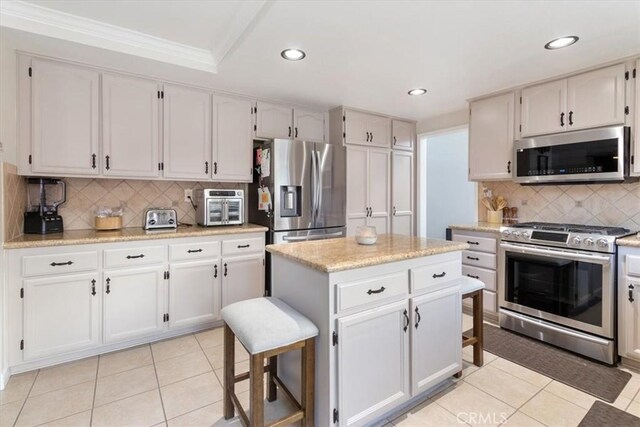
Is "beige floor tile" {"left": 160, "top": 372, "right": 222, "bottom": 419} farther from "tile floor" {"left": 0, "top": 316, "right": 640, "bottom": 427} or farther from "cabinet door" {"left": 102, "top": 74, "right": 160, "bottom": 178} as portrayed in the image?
"cabinet door" {"left": 102, "top": 74, "right": 160, "bottom": 178}

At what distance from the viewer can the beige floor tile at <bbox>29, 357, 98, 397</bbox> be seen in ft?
6.66

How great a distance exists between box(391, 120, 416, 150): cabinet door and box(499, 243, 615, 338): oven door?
195 centimetres

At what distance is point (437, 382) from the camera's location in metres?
1.91

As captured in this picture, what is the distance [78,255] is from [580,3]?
142 inches

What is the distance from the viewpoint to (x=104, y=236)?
244 centimetres

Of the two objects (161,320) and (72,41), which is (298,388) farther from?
(72,41)

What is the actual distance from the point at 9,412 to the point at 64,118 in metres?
2.03

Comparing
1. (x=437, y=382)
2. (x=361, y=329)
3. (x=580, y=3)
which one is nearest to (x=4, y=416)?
(x=361, y=329)

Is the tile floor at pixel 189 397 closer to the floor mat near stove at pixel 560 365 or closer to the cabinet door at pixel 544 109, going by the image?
the floor mat near stove at pixel 560 365

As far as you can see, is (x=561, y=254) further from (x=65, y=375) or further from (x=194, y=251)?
(x=65, y=375)

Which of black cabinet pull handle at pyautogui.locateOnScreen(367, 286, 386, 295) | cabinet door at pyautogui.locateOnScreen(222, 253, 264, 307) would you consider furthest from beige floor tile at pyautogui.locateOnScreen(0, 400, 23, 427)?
black cabinet pull handle at pyautogui.locateOnScreen(367, 286, 386, 295)

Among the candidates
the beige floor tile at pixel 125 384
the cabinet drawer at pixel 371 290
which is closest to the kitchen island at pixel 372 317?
the cabinet drawer at pixel 371 290

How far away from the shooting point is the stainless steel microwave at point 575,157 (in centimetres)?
243

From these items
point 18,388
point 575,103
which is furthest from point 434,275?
point 18,388
